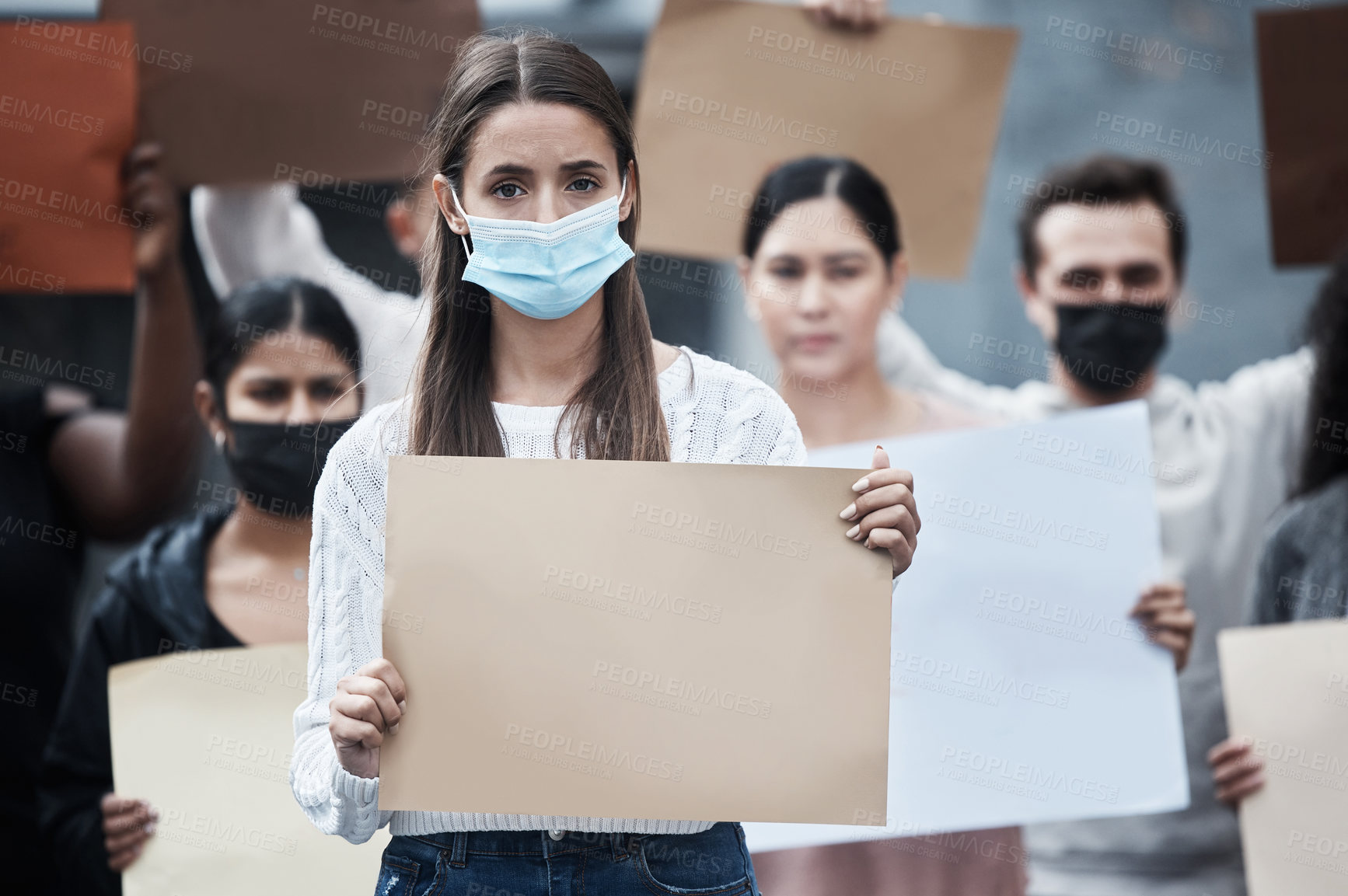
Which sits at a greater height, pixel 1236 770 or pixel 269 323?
pixel 269 323

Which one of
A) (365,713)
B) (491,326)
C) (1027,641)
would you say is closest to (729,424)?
(491,326)

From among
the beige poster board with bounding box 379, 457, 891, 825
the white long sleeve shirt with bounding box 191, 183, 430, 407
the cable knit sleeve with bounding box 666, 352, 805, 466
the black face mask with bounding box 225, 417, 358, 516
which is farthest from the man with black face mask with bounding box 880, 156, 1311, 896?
the beige poster board with bounding box 379, 457, 891, 825

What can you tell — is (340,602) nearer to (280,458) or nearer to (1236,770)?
(280,458)

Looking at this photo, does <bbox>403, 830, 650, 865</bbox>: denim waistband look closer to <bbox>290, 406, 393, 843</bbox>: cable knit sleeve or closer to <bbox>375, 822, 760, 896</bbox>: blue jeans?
<bbox>375, 822, 760, 896</bbox>: blue jeans

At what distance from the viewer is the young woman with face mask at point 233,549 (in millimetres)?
2729

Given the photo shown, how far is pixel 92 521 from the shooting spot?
3.17 meters

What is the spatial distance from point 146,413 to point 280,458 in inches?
21.2

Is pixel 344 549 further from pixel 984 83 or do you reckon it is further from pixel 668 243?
pixel 984 83

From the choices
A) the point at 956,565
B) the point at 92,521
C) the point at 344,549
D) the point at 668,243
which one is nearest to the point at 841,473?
the point at 344,549

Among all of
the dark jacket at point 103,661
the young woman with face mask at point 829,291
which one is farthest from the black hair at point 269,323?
the young woman with face mask at point 829,291

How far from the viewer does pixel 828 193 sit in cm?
306

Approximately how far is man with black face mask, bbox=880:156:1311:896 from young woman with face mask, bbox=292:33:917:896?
1.81 m

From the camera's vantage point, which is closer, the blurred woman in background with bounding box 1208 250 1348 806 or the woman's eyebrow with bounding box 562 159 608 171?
the woman's eyebrow with bounding box 562 159 608 171

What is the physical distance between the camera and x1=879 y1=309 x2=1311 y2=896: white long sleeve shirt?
303 cm
